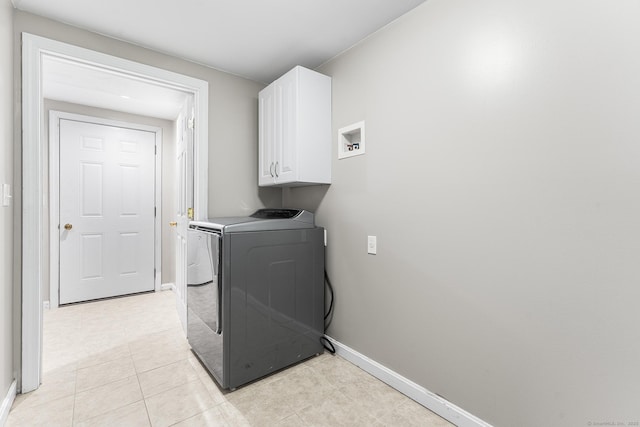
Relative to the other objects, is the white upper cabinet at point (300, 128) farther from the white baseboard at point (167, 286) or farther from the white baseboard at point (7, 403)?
the white baseboard at point (167, 286)

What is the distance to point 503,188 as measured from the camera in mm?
1389

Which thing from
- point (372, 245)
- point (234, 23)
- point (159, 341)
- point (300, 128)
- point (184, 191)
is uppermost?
point (234, 23)

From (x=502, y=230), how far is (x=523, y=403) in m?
0.77

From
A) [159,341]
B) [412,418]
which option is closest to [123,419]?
[159,341]

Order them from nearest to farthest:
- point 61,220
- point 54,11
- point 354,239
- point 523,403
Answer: point 523,403 < point 54,11 < point 354,239 < point 61,220

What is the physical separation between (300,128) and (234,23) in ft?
2.57

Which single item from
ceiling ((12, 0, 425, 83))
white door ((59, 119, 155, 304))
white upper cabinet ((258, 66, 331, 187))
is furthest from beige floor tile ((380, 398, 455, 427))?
white door ((59, 119, 155, 304))

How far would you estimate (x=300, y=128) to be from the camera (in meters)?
2.19

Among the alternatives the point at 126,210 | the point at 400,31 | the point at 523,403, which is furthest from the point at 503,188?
the point at 126,210

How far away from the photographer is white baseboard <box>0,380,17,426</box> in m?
1.49

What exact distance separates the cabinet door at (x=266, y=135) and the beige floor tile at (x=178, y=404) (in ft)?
5.12

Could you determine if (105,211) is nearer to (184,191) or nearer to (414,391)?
(184,191)

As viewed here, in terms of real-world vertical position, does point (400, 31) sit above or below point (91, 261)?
above

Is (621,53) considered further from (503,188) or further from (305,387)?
(305,387)
